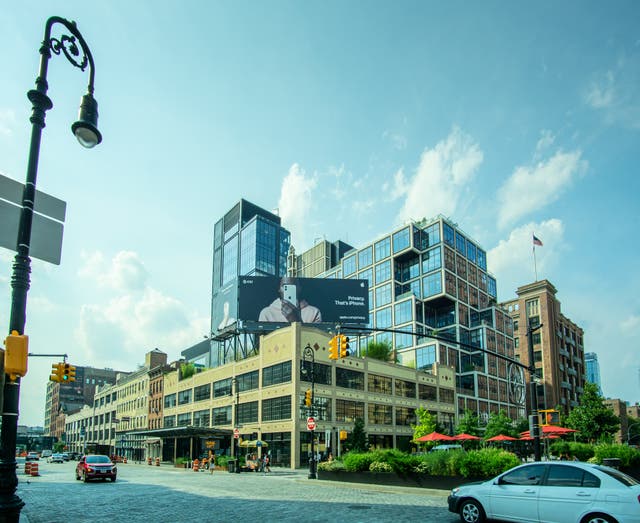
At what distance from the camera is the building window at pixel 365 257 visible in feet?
352

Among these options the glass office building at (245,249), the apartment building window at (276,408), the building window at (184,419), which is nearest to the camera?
the apartment building window at (276,408)

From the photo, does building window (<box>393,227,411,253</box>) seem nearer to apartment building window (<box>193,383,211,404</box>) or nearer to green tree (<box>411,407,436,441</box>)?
green tree (<box>411,407,436,441</box>)

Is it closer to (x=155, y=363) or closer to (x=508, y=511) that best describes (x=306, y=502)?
(x=508, y=511)

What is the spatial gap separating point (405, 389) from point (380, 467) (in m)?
43.6

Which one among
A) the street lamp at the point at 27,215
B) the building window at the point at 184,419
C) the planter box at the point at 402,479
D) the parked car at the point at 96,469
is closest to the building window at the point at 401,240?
the building window at the point at 184,419

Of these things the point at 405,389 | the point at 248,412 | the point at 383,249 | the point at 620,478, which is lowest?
the point at 248,412

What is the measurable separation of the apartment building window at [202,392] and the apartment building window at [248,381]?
8974mm

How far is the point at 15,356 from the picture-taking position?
6910mm

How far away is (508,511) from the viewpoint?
12.1 metres

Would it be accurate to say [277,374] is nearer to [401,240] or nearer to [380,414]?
[380,414]

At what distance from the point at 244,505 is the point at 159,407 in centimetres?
7284

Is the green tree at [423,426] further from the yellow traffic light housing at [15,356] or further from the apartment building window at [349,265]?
the yellow traffic light housing at [15,356]

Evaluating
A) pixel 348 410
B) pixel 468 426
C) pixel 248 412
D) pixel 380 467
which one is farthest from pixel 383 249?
pixel 380 467

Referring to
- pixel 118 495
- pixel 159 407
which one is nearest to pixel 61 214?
pixel 118 495
